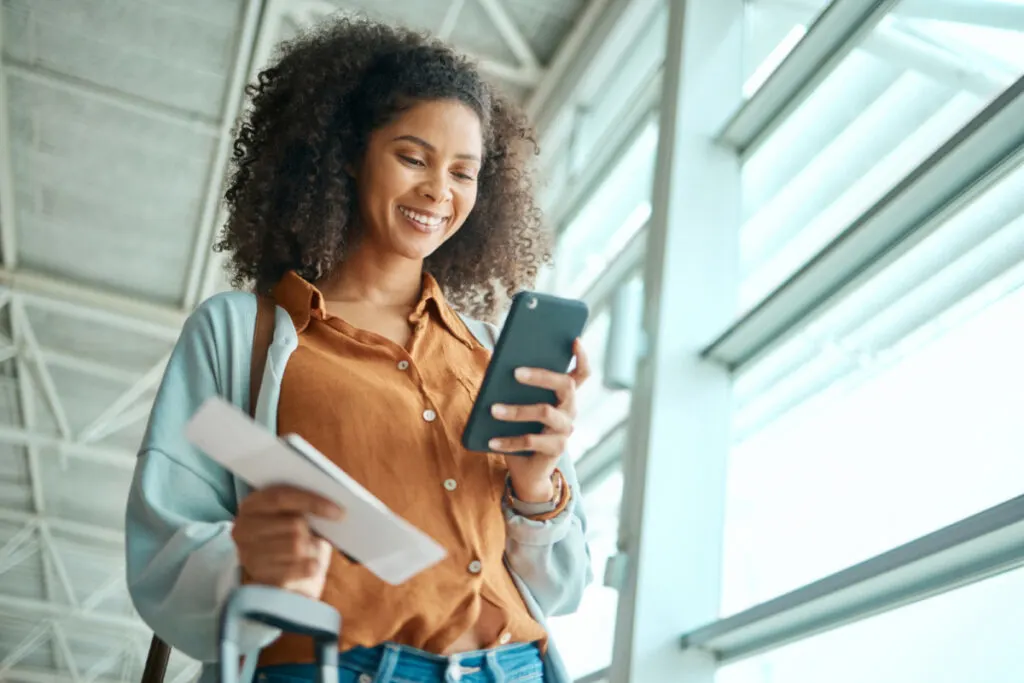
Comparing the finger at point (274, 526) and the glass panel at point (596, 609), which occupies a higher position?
the glass panel at point (596, 609)

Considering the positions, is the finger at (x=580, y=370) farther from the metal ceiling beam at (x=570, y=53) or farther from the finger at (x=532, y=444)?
the metal ceiling beam at (x=570, y=53)

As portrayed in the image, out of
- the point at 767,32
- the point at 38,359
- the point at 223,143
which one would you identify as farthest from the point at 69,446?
the point at 767,32

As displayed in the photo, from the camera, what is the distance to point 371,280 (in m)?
2.18

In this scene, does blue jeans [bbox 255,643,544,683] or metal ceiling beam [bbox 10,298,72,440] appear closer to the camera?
blue jeans [bbox 255,643,544,683]

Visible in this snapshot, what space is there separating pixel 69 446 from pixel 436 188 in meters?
12.2

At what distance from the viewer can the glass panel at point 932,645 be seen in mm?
2764

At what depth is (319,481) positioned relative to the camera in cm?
140

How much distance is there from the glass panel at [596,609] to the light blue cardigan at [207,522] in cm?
307

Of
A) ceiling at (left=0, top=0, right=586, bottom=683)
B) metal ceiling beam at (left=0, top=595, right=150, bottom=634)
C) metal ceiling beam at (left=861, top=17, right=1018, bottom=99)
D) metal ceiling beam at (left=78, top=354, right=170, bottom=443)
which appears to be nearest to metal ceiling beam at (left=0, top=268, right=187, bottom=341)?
ceiling at (left=0, top=0, right=586, bottom=683)

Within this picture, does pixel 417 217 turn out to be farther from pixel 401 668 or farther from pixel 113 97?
pixel 113 97

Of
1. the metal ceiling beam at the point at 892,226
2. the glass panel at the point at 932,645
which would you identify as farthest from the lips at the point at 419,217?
the metal ceiling beam at the point at 892,226

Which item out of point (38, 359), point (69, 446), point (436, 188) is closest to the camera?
point (436, 188)

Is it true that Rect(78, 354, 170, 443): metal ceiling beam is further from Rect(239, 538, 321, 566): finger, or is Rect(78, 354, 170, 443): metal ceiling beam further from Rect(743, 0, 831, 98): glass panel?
Rect(239, 538, 321, 566): finger

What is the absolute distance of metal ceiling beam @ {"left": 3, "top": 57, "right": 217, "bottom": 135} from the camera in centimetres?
899
